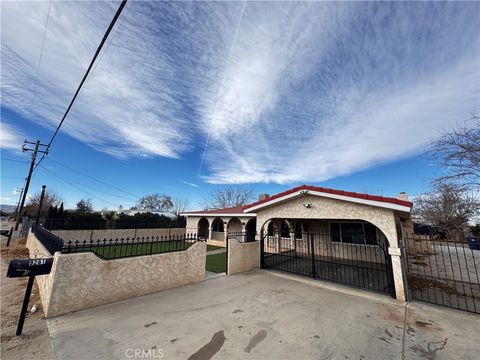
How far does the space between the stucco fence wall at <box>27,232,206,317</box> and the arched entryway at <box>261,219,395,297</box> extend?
428 centimetres

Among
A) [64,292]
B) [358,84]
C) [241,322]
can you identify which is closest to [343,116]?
[358,84]

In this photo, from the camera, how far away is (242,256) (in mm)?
8492

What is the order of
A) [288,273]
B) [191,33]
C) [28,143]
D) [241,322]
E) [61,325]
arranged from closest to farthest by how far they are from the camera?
[61,325], [241,322], [191,33], [288,273], [28,143]

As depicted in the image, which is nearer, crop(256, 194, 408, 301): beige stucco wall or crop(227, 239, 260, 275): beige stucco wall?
crop(256, 194, 408, 301): beige stucco wall

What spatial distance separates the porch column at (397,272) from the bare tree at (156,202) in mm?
51572

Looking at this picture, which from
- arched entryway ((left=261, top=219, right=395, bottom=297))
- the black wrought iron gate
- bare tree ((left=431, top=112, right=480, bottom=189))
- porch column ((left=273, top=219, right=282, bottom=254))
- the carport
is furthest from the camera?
porch column ((left=273, top=219, right=282, bottom=254))

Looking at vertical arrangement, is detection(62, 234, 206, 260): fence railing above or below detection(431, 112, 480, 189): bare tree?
below

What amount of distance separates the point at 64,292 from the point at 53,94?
707 cm

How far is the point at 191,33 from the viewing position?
684 cm

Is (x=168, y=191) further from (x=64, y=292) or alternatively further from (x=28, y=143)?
(x=64, y=292)

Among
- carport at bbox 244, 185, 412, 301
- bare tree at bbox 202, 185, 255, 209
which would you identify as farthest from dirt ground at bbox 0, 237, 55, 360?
bare tree at bbox 202, 185, 255, 209

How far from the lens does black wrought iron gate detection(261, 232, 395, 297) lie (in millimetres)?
7297

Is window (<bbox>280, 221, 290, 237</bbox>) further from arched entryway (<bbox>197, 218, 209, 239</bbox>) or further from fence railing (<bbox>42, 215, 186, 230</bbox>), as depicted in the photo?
fence railing (<bbox>42, 215, 186, 230</bbox>)

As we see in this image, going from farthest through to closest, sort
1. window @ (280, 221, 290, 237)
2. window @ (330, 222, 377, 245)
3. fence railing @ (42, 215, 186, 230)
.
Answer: fence railing @ (42, 215, 186, 230), window @ (280, 221, 290, 237), window @ (330, 222, 377, 245)
